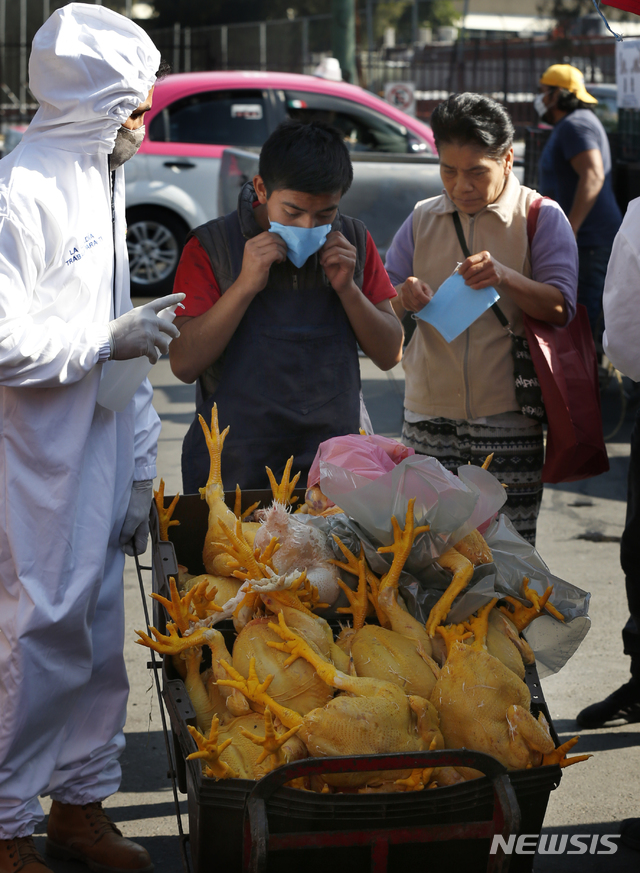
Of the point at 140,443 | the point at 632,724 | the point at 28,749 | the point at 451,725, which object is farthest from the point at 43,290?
the point at 632,724

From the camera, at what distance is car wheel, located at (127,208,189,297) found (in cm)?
912

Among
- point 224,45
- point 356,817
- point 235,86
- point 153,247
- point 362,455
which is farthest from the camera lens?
point 224,45

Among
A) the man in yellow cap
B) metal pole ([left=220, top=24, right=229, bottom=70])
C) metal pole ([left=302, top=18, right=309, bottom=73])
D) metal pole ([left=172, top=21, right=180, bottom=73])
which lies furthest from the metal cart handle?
metal pole ([left=220, top=24, right=229, bottom=70])

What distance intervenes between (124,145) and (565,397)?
1.43 m

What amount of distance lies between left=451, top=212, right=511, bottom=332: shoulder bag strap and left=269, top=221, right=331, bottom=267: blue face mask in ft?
1.95

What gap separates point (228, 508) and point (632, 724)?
1834mm

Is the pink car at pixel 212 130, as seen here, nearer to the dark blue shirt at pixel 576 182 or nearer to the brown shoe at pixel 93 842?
the dark blue shirt at pixel 576 182

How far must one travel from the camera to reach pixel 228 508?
2.11 m

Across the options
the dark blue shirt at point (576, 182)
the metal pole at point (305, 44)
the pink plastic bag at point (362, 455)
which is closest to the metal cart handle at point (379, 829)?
the pink plastic bag at point (362, 455)

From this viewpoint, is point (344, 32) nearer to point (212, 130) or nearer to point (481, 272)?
point (212, 130)

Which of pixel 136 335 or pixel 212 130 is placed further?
pixel 212 130

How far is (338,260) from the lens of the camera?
238 cm

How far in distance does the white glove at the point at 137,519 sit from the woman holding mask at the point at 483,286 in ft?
3.11

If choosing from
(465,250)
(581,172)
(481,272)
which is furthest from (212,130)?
(481,272)
